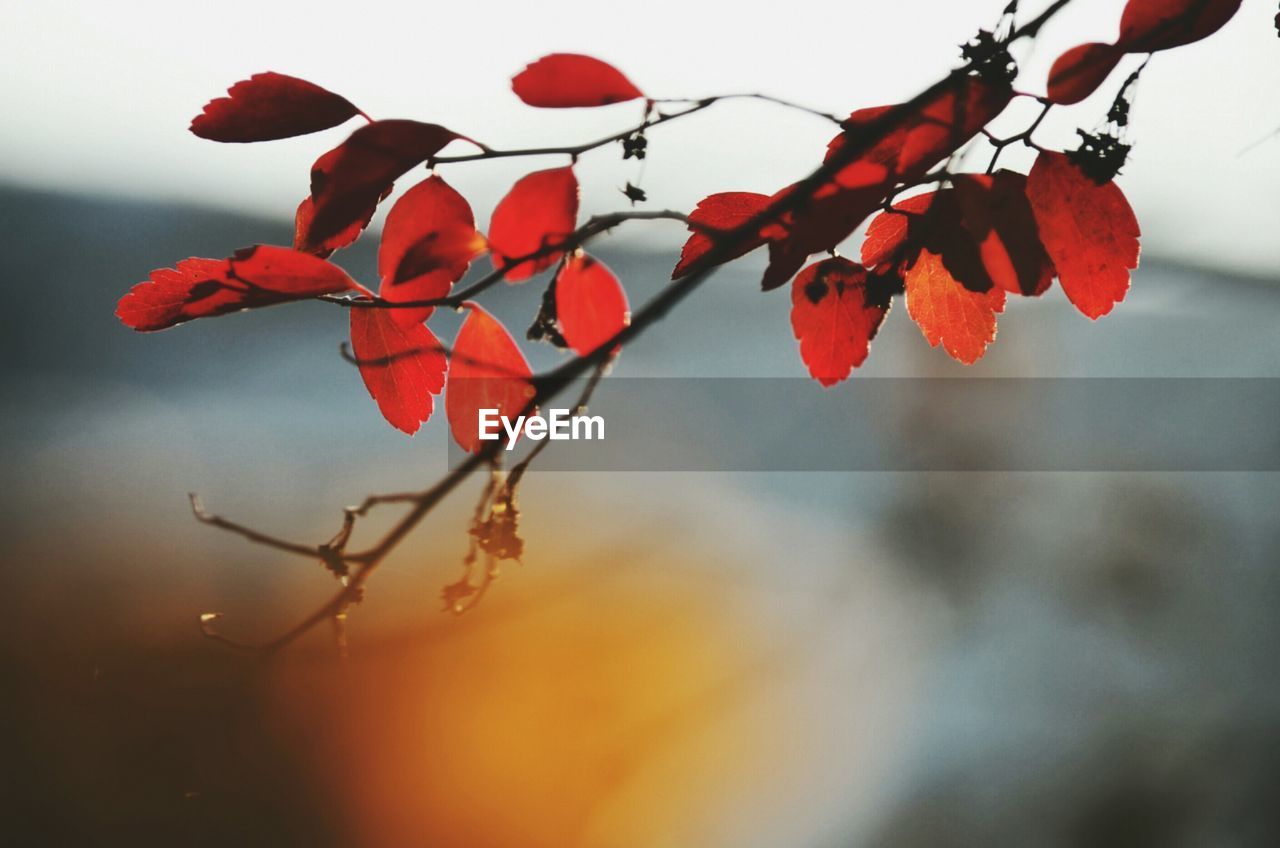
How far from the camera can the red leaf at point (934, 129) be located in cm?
45

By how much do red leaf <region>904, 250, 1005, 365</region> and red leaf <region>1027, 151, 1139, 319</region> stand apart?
0.06m

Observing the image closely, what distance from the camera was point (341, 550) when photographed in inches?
15.2

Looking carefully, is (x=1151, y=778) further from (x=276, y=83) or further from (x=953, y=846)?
(x=276, y=83)

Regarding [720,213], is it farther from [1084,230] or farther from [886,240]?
[1084,230]

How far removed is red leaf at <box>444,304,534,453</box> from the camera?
1.67 ft

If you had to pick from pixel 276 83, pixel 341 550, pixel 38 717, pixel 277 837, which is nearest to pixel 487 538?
pixel 341 550

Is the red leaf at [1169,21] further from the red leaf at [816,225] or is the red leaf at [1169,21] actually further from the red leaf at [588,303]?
the red leaf at [588,303]

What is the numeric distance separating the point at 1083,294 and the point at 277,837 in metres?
3.01

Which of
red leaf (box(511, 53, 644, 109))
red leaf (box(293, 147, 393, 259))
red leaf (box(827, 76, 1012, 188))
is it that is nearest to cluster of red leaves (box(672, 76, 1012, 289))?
red leaf (box(827, 76, 1012, 188))

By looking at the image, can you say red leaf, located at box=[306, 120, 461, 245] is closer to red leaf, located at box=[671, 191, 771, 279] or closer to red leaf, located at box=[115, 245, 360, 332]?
red leaf, located at box=[115, 245, 360, 332]

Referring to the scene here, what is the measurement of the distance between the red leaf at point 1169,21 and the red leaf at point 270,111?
1.42 feet

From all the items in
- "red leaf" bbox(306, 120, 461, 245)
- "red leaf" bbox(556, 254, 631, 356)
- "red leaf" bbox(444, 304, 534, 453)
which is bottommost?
"red leaf" bbox(444, 304, 534, 453)

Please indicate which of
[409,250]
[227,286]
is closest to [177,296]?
[227,286]

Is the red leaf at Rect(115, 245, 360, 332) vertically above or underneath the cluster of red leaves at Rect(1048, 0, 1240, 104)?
underneath
